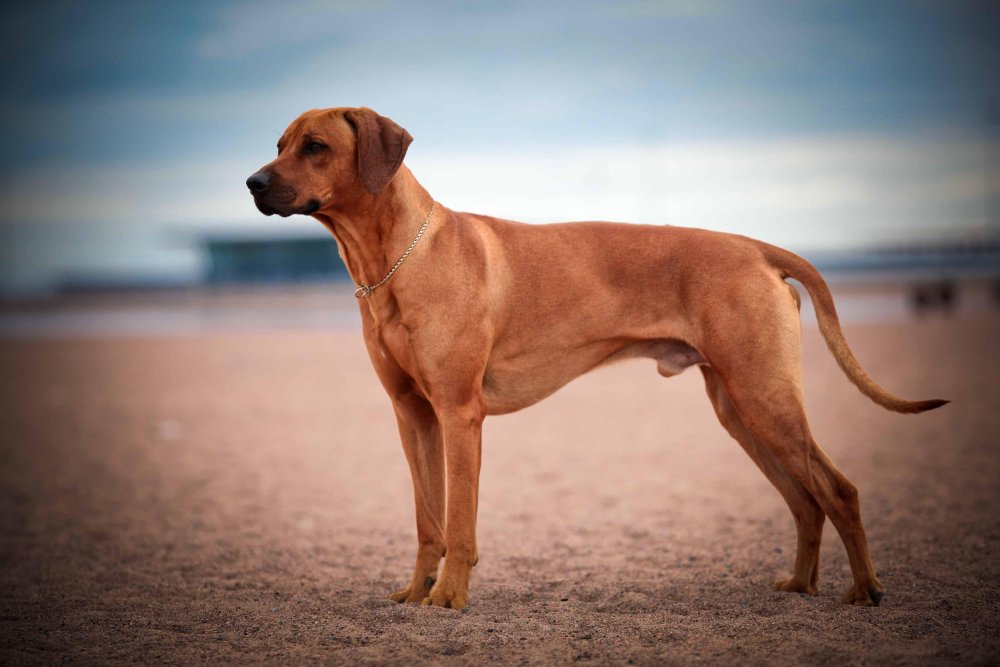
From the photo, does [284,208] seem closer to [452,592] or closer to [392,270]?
[392,270]

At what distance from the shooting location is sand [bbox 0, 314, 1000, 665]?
477cm

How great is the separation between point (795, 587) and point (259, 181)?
151 inches

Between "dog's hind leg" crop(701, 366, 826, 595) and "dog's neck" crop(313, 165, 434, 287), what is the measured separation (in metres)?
1.96

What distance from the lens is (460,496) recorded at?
499 centimetres

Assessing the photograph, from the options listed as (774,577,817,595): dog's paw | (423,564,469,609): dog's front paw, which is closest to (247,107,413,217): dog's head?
(423,564,469,609): dog's front paw

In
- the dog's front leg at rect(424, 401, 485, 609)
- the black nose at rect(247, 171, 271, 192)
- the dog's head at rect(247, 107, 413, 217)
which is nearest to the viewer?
the black nose at rect(247, 171, 271, 192)

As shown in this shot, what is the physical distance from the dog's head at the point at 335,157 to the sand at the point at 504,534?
2.30 meters

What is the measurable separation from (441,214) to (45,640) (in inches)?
123

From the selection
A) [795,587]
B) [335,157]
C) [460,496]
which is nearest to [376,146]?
[335,157]

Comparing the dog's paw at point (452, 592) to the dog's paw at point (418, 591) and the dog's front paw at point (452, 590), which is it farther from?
the dog's paw at point (418, 591)

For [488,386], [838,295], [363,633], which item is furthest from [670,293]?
[838,295]

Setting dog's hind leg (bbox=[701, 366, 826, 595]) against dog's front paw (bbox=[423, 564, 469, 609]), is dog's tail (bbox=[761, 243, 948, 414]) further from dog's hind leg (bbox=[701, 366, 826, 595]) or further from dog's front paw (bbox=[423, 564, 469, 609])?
dog's front paw (bbox=[423, 564, 469, 609])

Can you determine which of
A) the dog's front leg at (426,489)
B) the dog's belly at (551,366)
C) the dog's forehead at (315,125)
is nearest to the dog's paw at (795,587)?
the dog's belly at (551,366)

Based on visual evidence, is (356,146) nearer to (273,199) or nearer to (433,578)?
(273,199)
